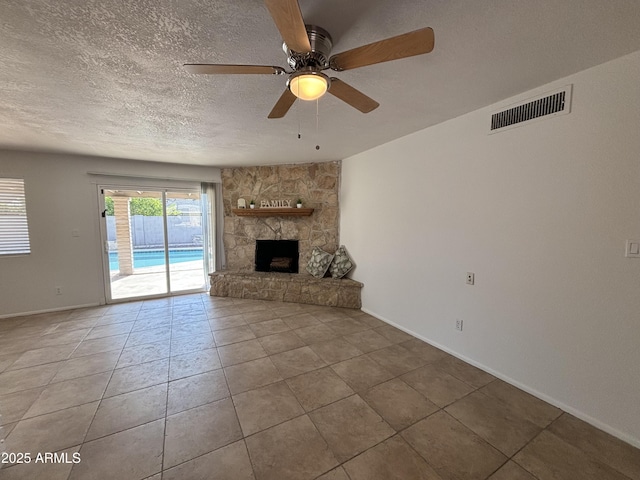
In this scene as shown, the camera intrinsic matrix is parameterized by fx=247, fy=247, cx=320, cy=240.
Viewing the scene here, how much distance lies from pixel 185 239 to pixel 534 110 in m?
5.26

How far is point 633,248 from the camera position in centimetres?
157

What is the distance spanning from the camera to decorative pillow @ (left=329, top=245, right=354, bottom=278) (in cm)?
419

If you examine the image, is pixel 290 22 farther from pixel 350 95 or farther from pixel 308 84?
pixel 350 95

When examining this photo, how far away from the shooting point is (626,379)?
1.61 m

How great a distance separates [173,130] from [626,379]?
4.37 m

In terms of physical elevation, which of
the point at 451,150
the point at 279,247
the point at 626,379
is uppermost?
the point at 451,150

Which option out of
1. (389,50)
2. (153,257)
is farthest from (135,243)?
(389,50)

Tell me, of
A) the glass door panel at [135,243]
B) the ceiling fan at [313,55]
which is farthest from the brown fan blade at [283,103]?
the glass door panel at [135,243]

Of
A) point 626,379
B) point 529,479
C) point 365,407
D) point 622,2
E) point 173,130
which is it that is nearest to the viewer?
point 622,2

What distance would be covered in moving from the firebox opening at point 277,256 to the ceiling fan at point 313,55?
3400mm

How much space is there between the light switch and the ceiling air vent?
99 centimetres

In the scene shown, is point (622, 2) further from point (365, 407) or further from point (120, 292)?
point (120, 292)

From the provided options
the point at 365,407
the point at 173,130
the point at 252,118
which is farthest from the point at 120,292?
the point at 365,407

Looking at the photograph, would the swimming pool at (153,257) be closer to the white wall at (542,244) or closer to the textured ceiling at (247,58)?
the textured ceiling at (247,58)
